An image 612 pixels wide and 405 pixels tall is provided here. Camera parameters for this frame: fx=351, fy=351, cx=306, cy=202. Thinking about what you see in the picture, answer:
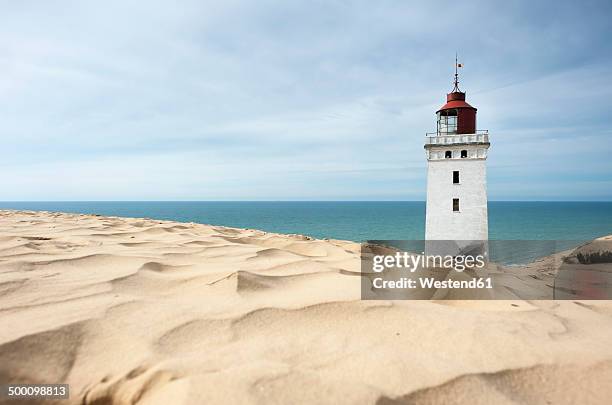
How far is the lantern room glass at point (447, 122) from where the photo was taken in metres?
16.2

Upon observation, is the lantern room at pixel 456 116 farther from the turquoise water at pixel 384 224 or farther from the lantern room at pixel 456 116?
the turquoise water at pixel 384 224

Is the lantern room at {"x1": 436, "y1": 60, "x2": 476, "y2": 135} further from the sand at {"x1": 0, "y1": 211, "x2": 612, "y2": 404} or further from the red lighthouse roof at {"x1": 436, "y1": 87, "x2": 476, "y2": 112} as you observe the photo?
the sand at {"x1": 0, "y1": 211, "x2": 612, "y2": 404}

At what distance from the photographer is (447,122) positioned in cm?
1642

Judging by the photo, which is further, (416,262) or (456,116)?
(456,116)

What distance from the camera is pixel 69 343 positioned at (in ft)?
4.81

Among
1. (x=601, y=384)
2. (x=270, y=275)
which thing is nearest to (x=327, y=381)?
(x=601, y=384)

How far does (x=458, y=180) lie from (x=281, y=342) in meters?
15.6

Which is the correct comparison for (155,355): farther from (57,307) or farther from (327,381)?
(57,307)

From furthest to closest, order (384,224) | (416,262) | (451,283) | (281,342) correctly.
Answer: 1. (384,224)
2. (416,262)
3. (451,283)
4. (281,342)

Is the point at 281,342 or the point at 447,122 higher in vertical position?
the point at 447,122

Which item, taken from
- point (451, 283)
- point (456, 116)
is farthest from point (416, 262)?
point (456, 116)

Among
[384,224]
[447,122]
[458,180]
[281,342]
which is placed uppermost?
[447,122]

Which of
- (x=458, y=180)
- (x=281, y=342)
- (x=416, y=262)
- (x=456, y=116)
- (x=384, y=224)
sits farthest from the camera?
(x=384, y=224)

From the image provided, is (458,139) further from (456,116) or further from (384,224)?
(384,224)
